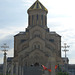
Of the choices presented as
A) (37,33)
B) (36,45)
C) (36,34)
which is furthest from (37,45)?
(37,33)

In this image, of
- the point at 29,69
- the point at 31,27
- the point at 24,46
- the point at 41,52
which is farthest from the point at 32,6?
the point at 29,69

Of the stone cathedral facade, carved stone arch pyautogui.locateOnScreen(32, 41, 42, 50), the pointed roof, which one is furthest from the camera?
the pointed roof

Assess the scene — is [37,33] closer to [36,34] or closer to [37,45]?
[36,34]

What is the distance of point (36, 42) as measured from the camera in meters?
50.8

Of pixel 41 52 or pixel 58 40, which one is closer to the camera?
pixel 41 52

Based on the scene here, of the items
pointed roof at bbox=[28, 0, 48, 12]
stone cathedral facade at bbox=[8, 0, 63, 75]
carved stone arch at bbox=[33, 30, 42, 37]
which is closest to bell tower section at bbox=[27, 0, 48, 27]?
stone cathedral facade at bbox=[8, 0, 63, 75]

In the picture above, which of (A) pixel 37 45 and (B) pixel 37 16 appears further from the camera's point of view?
(B) pixel 37 16

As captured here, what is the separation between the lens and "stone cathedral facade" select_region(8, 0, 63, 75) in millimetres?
48125

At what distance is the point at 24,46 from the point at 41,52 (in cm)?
649

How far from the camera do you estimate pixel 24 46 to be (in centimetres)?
5322

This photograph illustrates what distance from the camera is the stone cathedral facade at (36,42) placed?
4812 cm

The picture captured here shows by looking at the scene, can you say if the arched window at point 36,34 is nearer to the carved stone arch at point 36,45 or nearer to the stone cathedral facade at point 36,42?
the stone cathedral facade at point 36,42

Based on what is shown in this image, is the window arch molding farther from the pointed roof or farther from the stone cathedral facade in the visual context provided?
the pointed roof

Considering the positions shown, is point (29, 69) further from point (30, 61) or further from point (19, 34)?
point (19, 34)
